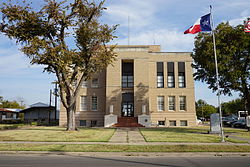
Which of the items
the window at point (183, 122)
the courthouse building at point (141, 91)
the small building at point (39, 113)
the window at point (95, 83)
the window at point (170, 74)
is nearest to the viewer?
the courthouse building at point (141, 91)

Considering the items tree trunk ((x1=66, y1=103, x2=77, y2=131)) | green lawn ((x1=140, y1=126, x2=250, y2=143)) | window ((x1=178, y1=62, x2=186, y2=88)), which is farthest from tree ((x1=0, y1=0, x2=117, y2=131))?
A: window ((x1=178, y1=62, x2=186, y2=88))

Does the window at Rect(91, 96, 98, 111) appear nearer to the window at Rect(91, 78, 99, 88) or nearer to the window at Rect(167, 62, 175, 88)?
the window at Rect(91, 78, 99, 88)

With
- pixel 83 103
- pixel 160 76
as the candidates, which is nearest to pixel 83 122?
pixel 83 103

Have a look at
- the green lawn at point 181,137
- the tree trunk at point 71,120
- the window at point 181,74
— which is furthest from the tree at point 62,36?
the window at point 181,74

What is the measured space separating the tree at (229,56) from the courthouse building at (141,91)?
1188cm

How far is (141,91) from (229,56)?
1480cm

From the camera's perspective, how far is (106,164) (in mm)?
8539

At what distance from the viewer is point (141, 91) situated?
1297 inches

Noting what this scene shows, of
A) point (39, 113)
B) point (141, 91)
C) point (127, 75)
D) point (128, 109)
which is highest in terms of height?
point (127, 75)

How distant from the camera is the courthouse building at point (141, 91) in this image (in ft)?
108

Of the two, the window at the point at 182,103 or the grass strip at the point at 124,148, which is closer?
the grass strip at the point at 124,148

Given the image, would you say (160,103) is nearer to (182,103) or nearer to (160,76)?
(182,103)

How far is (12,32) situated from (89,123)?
18.3 m

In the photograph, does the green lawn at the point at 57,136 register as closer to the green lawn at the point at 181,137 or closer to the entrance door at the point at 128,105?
the green lawn at the point at 181,137
